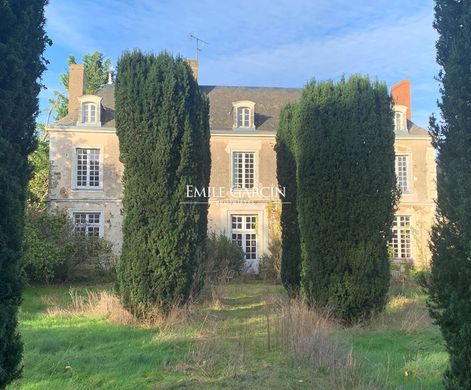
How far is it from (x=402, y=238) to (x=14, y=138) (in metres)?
19.4

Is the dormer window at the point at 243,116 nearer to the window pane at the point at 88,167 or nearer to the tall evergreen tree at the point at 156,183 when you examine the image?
the window pane at the point at 88,167

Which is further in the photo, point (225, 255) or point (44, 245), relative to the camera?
point (225, 255)

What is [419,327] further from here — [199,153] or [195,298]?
[199,153]

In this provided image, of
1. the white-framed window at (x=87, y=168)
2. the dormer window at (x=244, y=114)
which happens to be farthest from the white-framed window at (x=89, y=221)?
the dormer window at (x=244, y=114)

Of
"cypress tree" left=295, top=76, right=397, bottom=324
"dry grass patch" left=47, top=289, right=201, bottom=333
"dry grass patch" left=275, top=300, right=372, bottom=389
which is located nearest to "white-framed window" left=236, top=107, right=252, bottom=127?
"cypress tree" left=295, top=76, right=397, bottom=324

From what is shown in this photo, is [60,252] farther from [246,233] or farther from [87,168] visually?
[246,233]

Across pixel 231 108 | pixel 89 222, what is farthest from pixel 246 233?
pixel 89 222

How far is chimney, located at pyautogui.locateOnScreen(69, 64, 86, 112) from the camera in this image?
69.3 ft

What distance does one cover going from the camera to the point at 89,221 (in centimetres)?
1970

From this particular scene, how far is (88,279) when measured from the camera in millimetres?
16703

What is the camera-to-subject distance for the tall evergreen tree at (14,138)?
3.33 m

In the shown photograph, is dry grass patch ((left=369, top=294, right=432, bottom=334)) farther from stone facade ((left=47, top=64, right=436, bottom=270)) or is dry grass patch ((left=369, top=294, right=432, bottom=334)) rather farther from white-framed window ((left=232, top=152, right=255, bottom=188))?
white-framed window ((left=232, top=152, right=255, bottom=188))

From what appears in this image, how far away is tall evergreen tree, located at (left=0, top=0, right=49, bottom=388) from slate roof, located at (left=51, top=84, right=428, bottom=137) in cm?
1680

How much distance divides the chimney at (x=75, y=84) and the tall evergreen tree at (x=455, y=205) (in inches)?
767
